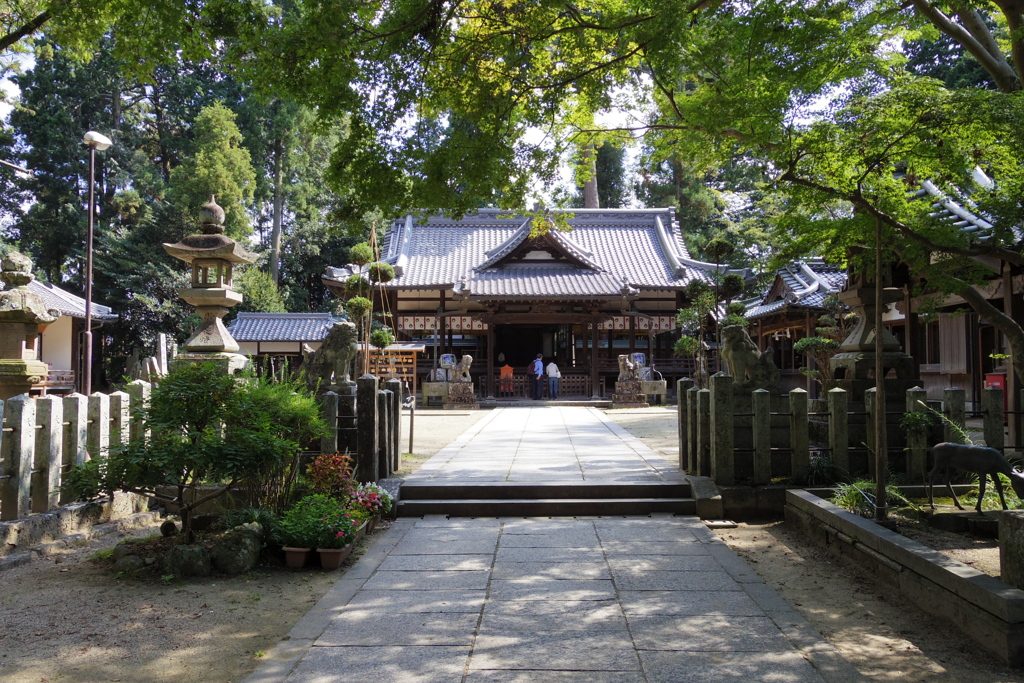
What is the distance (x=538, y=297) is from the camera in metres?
24.1

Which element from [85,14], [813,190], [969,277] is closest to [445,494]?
[813,190]

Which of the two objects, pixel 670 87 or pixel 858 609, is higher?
pixel 670 87

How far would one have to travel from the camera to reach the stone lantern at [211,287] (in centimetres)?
849

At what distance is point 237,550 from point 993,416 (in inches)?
282

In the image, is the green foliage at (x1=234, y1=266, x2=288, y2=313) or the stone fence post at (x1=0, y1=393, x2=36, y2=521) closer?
the stone fence post at (x1=0, y1=393, x2=36, y2=521)

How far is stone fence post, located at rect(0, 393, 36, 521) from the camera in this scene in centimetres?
546

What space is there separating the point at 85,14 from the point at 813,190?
6.20m

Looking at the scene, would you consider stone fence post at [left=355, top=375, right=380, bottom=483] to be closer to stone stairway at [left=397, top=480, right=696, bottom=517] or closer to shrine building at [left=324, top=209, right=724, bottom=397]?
stone stairway at [left=397, top=480, right=696, bottom=517]

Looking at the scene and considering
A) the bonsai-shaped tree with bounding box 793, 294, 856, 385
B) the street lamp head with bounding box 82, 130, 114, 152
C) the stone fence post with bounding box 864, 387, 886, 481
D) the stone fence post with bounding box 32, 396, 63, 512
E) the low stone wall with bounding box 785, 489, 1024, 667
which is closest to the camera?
the low stone wall with bounding box 785, 489, 1024, 667

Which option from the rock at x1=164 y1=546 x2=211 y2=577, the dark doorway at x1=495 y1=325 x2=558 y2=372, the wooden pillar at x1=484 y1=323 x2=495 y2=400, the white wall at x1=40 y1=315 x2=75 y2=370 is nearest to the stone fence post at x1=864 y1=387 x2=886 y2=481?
the rock at x1=164 y1=546 x2=211 y2=577

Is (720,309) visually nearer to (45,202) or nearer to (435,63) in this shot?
(435,63)

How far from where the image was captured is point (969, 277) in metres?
7.06

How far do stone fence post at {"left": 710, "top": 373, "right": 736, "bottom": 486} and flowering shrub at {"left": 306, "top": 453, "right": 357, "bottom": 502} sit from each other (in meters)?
3.76

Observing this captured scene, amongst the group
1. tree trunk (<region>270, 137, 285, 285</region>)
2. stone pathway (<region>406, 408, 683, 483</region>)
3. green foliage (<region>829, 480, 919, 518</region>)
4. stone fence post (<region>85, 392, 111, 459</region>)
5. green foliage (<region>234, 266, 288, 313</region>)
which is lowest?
stone pathway (<region>406, 408, 683, 483</region>)
